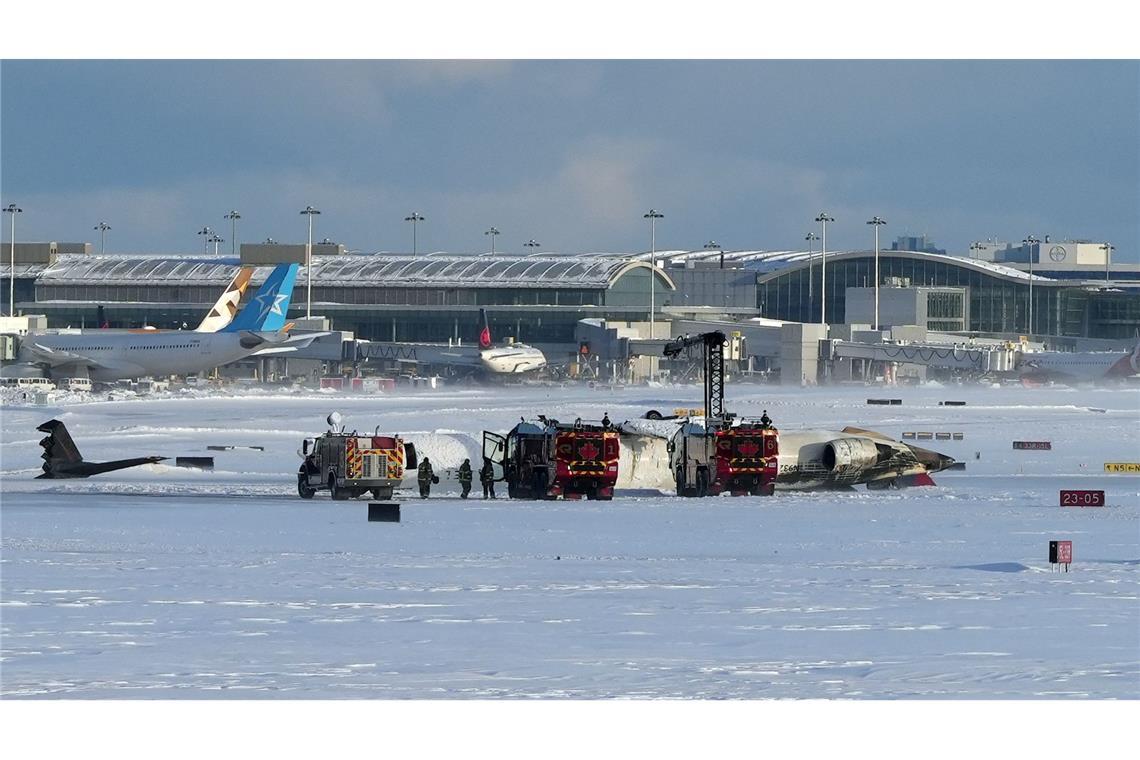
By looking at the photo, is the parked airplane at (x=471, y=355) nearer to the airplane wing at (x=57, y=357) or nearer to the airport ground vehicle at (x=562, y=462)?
the airplane wing at (x=57, y=357)

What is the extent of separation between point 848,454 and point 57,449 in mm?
26565

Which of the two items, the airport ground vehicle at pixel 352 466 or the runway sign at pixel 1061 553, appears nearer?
the runway sign at pixel 1061 553

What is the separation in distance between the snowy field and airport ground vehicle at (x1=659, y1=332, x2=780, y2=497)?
111 centimetres

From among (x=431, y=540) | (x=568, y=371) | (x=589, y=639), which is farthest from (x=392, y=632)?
(x=568, y=371)

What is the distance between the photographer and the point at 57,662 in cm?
2272

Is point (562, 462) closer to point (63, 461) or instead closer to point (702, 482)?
point (702, 482)

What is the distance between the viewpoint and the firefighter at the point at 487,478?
52031 millimetres

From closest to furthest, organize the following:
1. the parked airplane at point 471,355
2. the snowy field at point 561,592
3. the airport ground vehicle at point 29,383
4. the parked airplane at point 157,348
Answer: the snowy field at point 561,592
the airport ground vehicle at point 29,383
the parked airplane at point 157,348
the parked airplane at point 471,355

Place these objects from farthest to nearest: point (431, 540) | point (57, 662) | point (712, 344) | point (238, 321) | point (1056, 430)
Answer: point (238, 321) → point (1056, 430) → point (712, 344) → point (431, 540) → point (57, 662)

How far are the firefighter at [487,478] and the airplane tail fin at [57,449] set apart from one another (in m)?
14.5

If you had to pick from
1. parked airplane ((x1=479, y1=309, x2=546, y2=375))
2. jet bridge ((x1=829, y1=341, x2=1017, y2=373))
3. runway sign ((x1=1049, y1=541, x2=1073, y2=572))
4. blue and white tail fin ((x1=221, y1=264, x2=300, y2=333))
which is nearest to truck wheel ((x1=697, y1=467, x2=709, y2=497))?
runway sign ((x1=1049, y1=541, x2=1073, y2=572))

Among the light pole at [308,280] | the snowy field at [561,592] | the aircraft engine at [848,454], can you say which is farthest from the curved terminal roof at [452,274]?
the aircraft engine at [848,454]

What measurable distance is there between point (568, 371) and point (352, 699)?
146 meters

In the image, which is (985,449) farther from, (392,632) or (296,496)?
(392,632)
